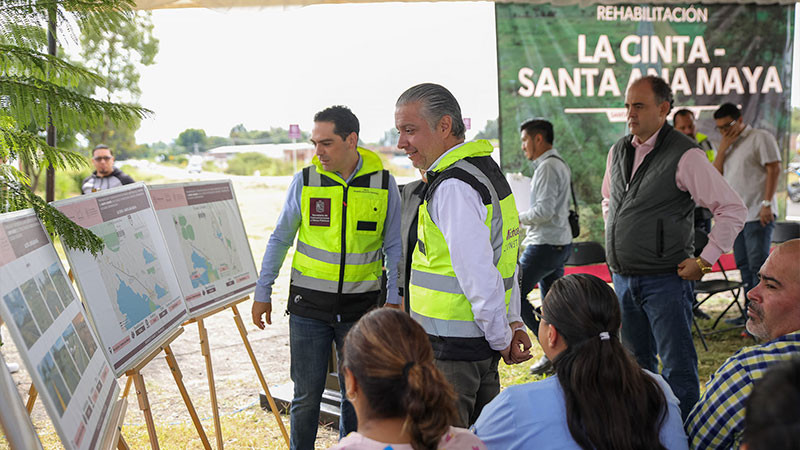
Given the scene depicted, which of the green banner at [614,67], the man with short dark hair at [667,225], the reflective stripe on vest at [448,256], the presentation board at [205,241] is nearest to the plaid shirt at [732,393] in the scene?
the reflective stripe on vest at [448,256]

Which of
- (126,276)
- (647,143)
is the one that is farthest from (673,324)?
(126,276)

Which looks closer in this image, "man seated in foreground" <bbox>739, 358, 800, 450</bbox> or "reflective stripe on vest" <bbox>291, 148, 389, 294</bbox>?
"man seated in foreground" <bbox>739, 358, 800, 450</bbox>

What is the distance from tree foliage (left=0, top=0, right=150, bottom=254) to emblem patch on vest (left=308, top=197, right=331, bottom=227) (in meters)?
0.95

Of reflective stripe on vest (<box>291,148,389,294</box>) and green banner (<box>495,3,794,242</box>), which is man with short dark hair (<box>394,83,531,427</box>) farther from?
green banner (<box>495,3,794,242</box>)

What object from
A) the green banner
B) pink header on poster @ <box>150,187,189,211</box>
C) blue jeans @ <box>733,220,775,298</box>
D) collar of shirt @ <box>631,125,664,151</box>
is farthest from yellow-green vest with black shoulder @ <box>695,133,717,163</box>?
pink header on poster @ <box>150,187,189,211</box>

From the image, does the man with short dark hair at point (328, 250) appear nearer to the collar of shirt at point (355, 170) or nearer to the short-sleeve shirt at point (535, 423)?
the collar of shirt at point (355, 170)

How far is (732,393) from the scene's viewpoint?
4.59ft

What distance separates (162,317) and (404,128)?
3.57 feet

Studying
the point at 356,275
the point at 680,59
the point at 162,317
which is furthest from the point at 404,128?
the point at 680,59

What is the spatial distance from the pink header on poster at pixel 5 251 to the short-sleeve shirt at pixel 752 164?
Answer: 4.57 meters

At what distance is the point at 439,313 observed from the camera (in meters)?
1.96

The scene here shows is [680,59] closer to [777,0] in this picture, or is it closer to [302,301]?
[777,0]

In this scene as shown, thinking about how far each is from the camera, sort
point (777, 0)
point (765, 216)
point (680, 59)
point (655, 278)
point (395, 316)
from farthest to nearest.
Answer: point (680, 59) < point (777, 0) < point (765, 216) < point (655, 278) < point (395, 316)

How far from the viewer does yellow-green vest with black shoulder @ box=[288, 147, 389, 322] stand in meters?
2.52
